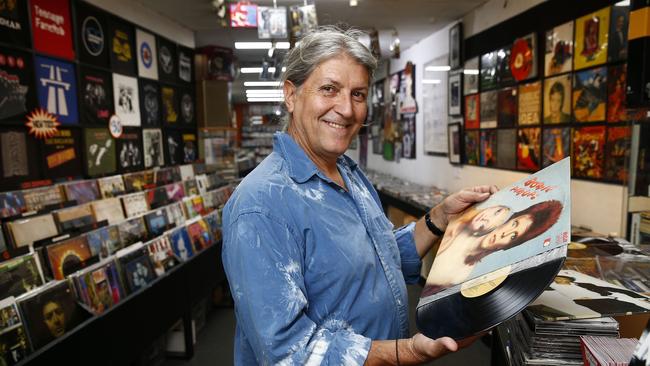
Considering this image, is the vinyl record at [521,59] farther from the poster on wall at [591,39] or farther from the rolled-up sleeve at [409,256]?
the rolled-up sleeve at [409,256]

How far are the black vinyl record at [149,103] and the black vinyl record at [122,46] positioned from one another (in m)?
0.23

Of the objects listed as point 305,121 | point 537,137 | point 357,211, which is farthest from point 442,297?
point 537,137

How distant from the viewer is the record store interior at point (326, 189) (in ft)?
3.09

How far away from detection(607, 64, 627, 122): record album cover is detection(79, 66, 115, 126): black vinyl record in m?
3.75

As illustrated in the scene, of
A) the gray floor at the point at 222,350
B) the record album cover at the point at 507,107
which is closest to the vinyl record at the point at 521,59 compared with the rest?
the record album cover at the point at 507,107

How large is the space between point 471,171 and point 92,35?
3780 mm

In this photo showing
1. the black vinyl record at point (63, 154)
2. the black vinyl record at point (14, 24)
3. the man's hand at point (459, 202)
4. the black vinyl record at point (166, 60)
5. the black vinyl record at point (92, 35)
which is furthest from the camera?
the black vinyl record at point (166, 60)

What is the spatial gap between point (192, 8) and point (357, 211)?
408 centimetres

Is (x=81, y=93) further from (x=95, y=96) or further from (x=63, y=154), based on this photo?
(x=63, y=154)

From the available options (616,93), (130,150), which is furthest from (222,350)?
(616,93)

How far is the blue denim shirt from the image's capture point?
926 millimetres

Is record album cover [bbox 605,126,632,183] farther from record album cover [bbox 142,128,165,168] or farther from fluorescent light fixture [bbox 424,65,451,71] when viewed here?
record album cover [bbox 142,128,165,168]

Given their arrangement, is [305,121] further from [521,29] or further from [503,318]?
[521,29]

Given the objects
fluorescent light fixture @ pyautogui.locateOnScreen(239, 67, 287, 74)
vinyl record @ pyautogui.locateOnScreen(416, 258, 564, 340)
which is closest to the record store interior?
vinyl record @ pyautogui.locateOnScreen(416, 258, 564, 340)
